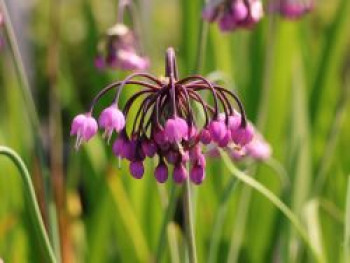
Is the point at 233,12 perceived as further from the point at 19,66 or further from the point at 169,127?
the point at 169,127

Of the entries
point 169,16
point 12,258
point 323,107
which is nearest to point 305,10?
point 323,107

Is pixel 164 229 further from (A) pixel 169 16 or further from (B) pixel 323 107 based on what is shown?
(A) pixel 169 16

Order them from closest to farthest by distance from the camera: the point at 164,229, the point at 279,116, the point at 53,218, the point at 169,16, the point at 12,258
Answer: the point at 164,229 → the point at 53,218 → the point at 12,258 → the point at 279,116 → the point at 169,16

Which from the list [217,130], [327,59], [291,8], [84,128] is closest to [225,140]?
[217,130]

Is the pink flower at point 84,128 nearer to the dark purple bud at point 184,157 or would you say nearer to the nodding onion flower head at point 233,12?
the dark purple bud at point 184,157

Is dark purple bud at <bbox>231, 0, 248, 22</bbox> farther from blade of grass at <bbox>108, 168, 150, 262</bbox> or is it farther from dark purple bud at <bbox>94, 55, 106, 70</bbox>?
blade of grass at <bbox>108, 168, 150, 262</bbox>

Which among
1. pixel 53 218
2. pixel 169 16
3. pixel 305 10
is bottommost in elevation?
pixel 169 16
